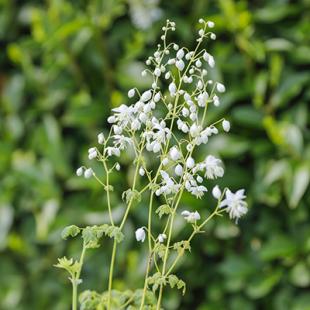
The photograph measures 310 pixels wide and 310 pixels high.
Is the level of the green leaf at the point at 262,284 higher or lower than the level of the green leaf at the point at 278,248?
lower

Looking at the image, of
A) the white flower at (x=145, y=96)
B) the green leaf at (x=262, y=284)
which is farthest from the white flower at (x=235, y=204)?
the green leaf at (x=262, y=284)

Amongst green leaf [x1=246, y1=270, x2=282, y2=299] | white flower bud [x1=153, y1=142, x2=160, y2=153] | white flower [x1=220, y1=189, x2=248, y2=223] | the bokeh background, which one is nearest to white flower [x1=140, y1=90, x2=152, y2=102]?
white flower bud [x1=153, y1=142, x2=160, y2=153]

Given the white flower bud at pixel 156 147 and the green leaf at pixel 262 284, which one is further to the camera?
the green leaf at pixel 262 284

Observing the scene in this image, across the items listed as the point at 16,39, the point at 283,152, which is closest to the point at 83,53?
the point at 16,39

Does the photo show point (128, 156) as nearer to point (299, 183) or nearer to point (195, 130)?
point (299, 183)

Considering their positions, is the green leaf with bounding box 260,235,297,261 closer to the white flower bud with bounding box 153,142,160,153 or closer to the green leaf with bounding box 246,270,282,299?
the green leaf with bounding box 246,270,282,299

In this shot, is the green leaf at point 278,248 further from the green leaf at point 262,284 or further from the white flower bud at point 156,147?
Answer: the white flower bud at point 156,147

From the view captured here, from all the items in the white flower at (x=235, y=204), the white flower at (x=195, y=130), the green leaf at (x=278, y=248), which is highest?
the green leaf at (x=278, y=248)

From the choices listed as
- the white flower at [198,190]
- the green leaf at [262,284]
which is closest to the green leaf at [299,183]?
the green leaf at [262,284]
